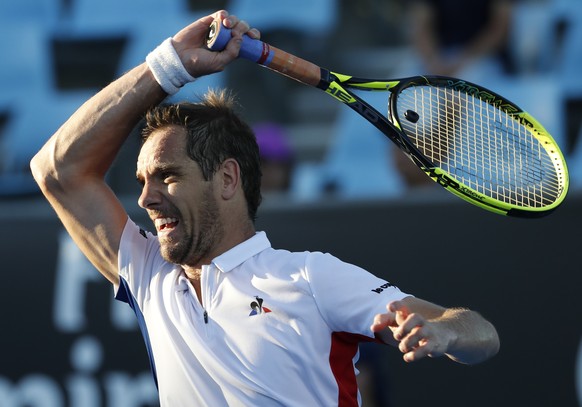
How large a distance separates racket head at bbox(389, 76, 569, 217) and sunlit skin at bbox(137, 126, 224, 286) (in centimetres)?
77

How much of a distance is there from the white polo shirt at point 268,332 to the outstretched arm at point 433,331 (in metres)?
0.16

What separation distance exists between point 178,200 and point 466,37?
4943 mm

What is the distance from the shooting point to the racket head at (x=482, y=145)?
3930 millimetres

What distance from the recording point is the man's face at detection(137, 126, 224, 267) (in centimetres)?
372

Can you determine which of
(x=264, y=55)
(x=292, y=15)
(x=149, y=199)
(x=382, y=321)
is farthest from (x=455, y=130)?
(x=292, y=15)

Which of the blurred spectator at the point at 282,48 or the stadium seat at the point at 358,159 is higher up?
the blurred spectator at the point at 282,48

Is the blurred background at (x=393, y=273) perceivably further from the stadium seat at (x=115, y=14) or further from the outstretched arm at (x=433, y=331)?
the outstretched arm at (x=433, y=331)

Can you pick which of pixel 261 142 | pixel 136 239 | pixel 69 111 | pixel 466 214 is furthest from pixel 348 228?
pixel 69 111

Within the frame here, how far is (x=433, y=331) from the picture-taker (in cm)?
308

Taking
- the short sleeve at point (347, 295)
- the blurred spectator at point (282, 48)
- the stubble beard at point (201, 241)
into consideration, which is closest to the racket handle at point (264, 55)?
the stubble beard at point (201, 241)

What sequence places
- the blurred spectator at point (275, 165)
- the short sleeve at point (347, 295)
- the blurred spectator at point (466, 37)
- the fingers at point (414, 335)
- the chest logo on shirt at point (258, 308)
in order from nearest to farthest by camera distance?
the fingers at point (414, 335) < the short sleeve at point (347, 295) < the chest logo on shirt at point (258, 308) < the blurred spectator at point (275, 165) < the blurred spectator at point (466, 37)

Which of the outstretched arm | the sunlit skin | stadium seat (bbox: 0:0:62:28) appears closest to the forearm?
the sunlit skin

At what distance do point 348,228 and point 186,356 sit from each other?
8.85 feet

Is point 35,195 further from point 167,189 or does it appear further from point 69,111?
point 167,189
